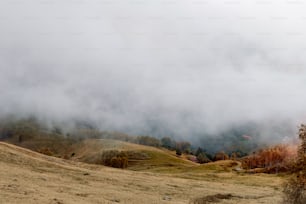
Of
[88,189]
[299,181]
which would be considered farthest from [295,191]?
[88,189]

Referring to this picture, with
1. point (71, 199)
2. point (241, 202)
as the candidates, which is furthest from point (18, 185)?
point (241, 202)

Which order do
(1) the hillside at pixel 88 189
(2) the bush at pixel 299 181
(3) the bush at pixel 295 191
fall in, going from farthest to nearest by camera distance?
(3) the bush at pixel 295 191
(2) the bush at pixel 299 181
(1) the hillside at pixel 88 189

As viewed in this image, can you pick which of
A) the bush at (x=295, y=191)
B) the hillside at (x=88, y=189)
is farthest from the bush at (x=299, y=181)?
the hillside at (x=88, y=189)

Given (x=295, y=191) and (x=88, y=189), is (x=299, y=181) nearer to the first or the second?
(x=295, y=191)

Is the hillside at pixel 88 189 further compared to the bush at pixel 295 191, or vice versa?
the bush at pixel 295 191

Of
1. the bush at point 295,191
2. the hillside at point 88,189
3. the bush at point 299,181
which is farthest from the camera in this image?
the bush at point 295,191

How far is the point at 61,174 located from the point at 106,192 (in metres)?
15.8

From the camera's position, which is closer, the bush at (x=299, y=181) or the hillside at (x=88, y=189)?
the hillside at (x=88, y=189)

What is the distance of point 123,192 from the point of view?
61.0 m

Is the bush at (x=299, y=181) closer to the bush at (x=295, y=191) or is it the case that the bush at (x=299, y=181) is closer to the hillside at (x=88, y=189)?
the bush at (x=295, y=191)

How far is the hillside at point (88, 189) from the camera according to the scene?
160 ft

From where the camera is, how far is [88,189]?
5894 cm

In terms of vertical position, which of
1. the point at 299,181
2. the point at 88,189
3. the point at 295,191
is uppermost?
the point at 299,181

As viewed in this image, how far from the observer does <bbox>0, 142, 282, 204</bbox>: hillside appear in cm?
4862
